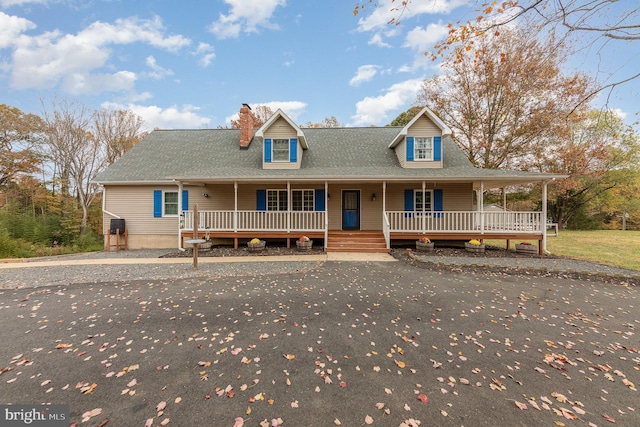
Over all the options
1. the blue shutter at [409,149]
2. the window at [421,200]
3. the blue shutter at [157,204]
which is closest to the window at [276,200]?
the blue shutter at [157,204]

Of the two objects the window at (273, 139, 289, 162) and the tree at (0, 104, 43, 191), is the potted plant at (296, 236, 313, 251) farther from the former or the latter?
the tree at (0, 104, 43, 191)

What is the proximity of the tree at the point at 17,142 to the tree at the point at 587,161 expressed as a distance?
122ft

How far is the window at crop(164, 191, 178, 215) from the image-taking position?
12.8 meters

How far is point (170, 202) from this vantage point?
12.8 m

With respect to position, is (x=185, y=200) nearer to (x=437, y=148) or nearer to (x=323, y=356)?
(x=323, y=356)

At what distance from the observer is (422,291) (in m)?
5.64

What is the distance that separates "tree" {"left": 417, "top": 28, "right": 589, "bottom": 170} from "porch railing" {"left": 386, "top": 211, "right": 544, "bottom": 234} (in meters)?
10.2

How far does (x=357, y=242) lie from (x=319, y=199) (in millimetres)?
2983

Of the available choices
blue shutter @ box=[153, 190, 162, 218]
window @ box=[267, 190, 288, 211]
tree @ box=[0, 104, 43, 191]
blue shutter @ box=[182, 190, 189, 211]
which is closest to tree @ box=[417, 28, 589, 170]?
window @ box=[267, 190, 288, 211]

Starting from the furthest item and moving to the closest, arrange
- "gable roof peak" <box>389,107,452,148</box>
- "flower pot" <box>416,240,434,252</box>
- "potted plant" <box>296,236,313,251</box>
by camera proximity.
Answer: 1. "gable roof peak" <box>389,107,452,148</box>
2. "potted plant" <box>296,236,313,251</box>
3. "flower pot" <box>416,240,434,252</box>

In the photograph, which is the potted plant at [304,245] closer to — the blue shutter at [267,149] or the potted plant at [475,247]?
the blue shutter at [267,149]

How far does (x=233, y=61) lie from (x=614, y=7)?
53.8 feet

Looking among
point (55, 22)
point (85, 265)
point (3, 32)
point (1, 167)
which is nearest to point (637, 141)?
point (85, 265)

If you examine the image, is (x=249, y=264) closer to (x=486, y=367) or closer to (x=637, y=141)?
(x=486, y=367)
